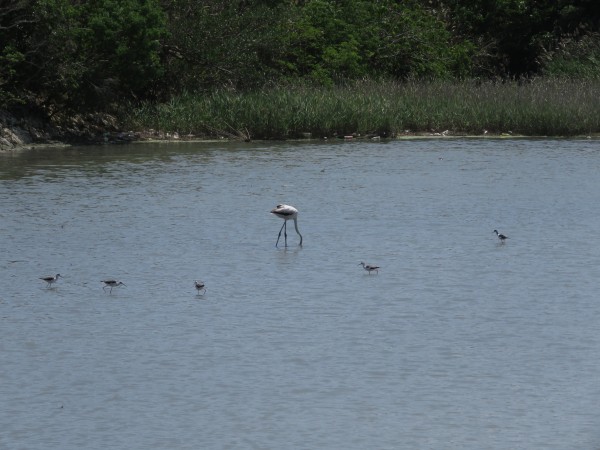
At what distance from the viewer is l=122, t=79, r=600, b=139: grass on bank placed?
30.7 m

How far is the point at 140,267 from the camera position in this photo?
15.0 metres

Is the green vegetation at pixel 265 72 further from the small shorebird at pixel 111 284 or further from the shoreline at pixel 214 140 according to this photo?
the small shorebird at pixel 111 284

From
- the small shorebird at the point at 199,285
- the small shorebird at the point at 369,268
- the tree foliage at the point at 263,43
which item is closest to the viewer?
the small shorebird at the point at 199,285

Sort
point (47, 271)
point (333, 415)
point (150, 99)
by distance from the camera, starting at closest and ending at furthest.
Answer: point (333, 415) → point (47, 271) → point (150, 99)

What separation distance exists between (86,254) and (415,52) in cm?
2362

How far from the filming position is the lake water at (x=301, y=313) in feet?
29.2

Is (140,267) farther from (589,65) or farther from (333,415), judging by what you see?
(589,65)

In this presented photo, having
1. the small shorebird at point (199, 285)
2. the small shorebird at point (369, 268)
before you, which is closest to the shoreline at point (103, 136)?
the small shorebird at point (369, 268)

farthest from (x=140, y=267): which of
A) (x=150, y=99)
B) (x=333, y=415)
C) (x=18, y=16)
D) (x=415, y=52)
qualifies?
(x=415, y=52)

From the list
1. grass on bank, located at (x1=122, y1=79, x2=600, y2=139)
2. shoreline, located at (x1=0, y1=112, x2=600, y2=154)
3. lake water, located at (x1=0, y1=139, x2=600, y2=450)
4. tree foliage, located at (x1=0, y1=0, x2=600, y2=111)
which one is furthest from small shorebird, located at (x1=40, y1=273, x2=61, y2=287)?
grass on bank, located at (x1=122, y1=79, x2=600, y2=139)

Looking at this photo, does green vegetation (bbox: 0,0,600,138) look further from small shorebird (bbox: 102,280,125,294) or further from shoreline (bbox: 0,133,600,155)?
small shorebird (bbox: 102,280,125,294)

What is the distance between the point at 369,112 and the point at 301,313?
19.1 metres

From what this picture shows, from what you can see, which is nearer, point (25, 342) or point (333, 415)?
point (333, 415)

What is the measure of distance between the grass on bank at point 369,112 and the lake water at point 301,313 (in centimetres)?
698
